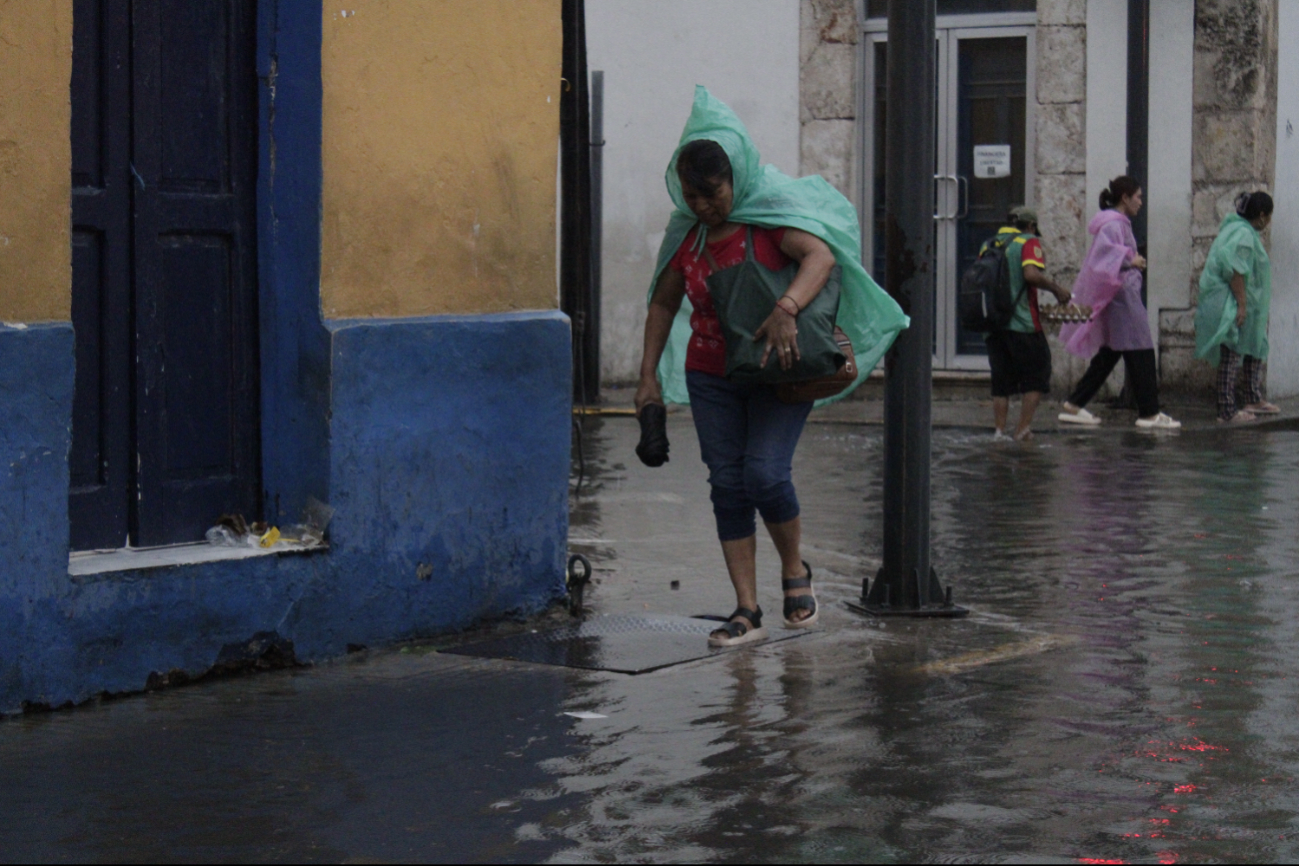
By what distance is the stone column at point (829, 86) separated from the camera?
17281 mm

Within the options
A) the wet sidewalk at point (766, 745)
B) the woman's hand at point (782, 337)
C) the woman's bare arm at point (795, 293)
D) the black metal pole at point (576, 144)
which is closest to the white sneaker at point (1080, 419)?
the black metal pole at point (576, 144)

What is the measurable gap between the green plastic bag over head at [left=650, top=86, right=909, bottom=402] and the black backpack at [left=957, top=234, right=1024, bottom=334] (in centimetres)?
666

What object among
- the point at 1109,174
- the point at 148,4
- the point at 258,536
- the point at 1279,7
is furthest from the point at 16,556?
the point at 1279,7

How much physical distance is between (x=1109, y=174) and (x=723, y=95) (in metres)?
3.21

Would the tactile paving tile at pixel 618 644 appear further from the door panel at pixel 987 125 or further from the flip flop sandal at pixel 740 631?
the door panel at pixel 987 125

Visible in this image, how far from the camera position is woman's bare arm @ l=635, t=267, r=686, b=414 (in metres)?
7.00

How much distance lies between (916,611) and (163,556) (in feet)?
8.55

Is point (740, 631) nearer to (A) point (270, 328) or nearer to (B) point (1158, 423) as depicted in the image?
(A) point (270, 328)

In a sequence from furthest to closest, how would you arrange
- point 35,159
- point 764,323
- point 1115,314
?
point 1115,314 < point 764,323 < point 35,159

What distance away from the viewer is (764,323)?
6586 mm

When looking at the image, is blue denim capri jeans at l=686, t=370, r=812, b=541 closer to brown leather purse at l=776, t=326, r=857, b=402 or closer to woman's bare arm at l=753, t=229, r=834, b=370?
brown leather purse at l=776, t=326, r=857, b=402

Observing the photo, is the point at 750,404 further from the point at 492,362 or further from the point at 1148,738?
the point at 1148,738

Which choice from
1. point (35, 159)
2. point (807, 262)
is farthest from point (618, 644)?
point (35, 159)

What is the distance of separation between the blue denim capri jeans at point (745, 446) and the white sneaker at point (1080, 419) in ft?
28.4
